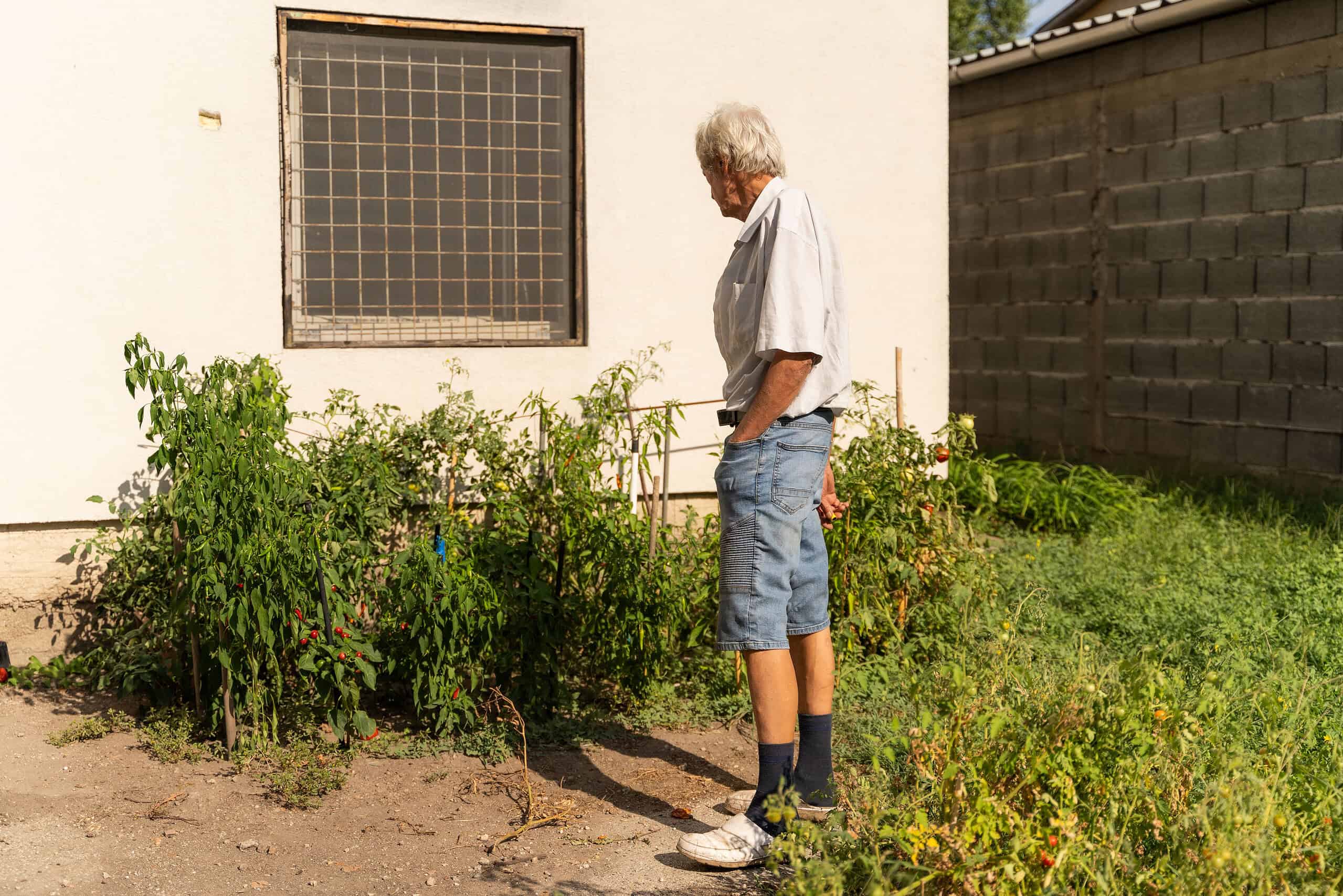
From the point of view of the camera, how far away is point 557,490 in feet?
16.8

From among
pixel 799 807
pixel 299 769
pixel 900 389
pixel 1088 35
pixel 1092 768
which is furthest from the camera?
pixel 1088 35

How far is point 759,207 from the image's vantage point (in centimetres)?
334

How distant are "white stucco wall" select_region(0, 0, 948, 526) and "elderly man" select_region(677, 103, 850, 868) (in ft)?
5.75

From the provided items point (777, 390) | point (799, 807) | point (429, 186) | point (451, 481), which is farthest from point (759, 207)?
point (429, 186)

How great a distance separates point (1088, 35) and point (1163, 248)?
1510 millimetres

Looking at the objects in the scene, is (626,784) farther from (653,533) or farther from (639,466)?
(639,466)

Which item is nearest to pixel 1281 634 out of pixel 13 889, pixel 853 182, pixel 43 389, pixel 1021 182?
pixel 853 182

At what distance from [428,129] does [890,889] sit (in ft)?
11.4

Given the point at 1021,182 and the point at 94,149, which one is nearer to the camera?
the point at 94,149

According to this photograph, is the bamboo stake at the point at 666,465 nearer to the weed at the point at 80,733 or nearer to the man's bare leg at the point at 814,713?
the man's bare leg at the point at 814,713

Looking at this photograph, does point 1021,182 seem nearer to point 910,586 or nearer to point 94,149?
point 910,586

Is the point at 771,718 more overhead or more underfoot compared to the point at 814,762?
more overhead

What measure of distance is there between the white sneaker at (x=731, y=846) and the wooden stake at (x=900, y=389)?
2319mm

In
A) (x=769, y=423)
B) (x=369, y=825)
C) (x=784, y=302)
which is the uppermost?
(x=784, y=302)
